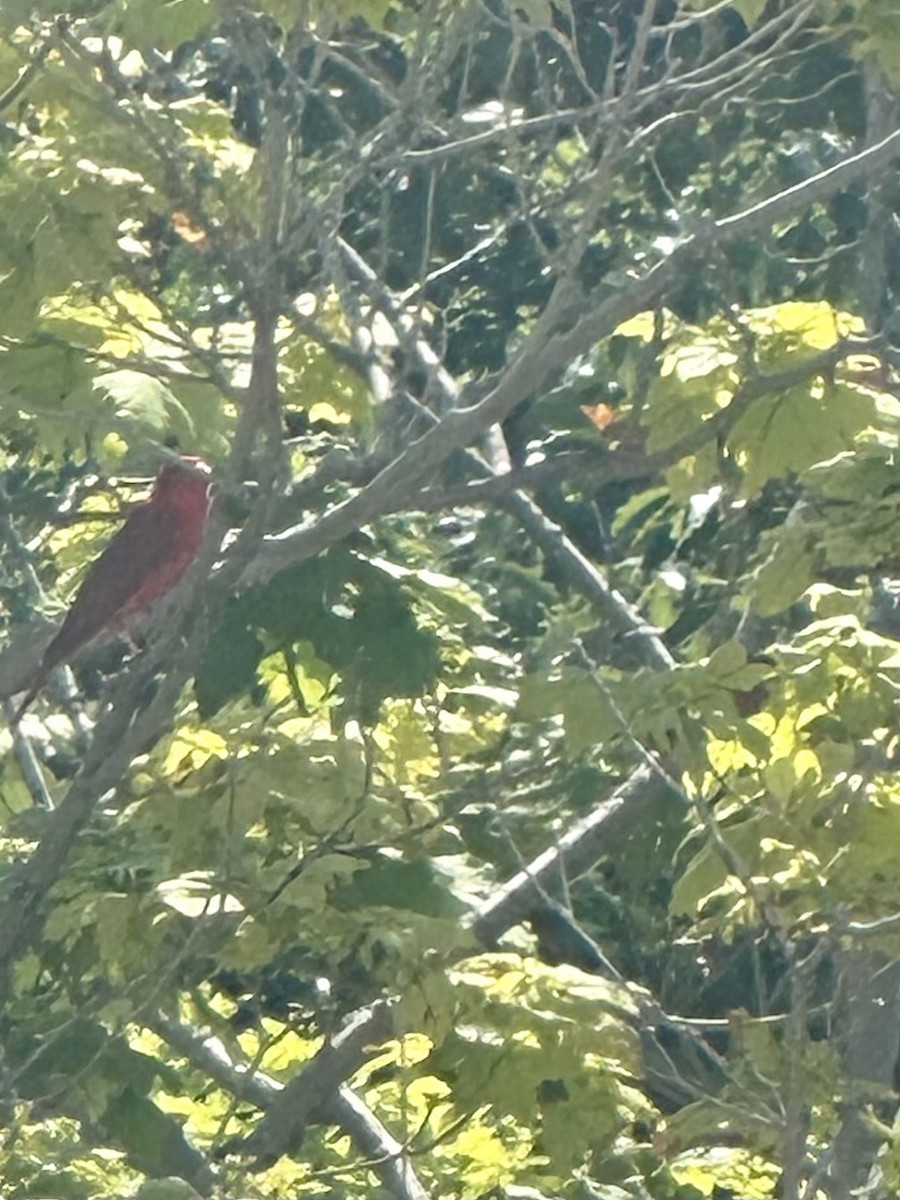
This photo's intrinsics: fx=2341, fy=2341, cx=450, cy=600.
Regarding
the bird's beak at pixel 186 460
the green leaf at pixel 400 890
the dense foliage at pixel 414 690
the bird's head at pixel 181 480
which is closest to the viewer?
the dense foliage at pixel 414 690

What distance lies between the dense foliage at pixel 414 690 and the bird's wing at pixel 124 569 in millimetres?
141

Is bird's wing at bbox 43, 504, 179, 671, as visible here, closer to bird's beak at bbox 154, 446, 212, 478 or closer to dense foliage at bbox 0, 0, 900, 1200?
dense foliage at bbox 0, 0, 900, 1200

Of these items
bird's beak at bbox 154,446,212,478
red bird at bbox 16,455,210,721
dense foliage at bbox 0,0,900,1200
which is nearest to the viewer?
dense foliage at bbox 0,0,900,1200

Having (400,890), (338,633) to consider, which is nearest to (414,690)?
(338,633)

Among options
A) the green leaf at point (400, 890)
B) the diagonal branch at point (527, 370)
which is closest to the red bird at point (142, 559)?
the green leaf at point (400, 890)

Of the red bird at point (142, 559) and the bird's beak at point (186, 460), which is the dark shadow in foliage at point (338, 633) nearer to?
the bird's beak at point (186, 460)

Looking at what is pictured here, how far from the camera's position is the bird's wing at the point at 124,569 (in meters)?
5.69

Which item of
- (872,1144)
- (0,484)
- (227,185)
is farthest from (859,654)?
(0,484)

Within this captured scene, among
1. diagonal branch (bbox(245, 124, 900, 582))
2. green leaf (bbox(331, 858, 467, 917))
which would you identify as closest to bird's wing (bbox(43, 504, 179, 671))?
green leaf (bbox(331, 858, 467, 917))

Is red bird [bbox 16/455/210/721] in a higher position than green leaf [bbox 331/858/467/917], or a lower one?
higher

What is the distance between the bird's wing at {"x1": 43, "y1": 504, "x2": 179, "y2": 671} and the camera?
18.7 ft

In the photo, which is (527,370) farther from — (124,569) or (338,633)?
(124,569)

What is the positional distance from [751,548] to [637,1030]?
77.6 inches

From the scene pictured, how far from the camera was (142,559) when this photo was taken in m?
5.83
